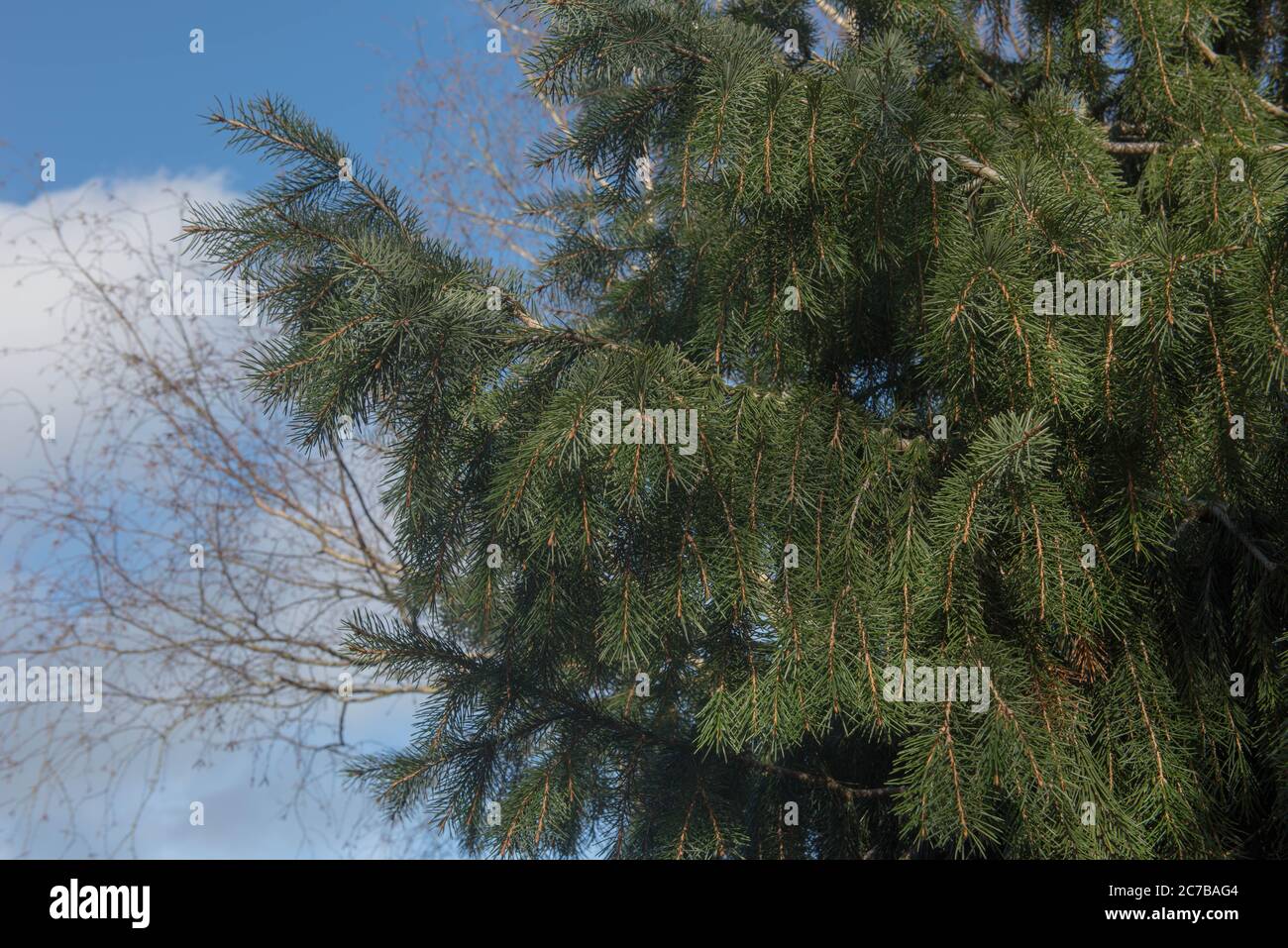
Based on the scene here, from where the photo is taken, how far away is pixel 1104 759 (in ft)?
3.47

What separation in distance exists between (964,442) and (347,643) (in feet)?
2.43

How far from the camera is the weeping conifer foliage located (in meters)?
0.99

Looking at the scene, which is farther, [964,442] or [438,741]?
[438,741]

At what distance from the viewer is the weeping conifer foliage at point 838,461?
990 mm

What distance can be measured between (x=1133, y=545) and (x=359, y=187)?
2.83 feet

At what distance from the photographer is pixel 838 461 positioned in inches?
43.6

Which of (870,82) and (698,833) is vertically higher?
(870,82)
